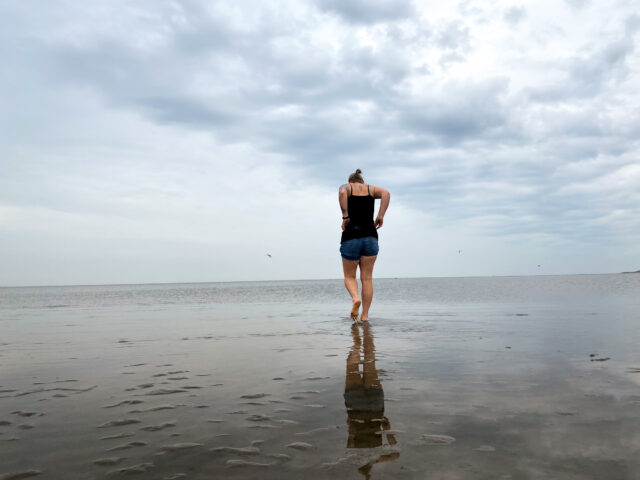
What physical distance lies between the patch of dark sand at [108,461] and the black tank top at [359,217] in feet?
19.5

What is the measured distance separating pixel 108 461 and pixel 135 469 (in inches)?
6.8

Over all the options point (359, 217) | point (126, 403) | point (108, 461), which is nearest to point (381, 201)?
point (359, 217)

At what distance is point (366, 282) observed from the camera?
301 inches

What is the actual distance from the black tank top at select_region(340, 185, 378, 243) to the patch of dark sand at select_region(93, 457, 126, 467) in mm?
5935

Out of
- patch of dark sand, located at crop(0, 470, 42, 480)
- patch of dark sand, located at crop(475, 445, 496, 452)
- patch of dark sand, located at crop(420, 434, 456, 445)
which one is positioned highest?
patch of dark sand, located at crop(475, 445, 496, 452)

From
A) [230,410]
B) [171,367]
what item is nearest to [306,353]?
[171,367]

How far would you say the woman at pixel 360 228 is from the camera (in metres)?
7.44

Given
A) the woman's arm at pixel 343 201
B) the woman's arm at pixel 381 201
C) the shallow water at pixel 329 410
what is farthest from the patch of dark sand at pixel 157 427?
the woman's arm at pixel 381 201

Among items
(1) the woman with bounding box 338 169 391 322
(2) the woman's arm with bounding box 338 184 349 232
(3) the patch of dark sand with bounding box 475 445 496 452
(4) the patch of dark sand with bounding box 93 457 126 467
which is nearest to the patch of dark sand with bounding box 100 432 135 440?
(4) the patch of dark sand with bounding box 93 457 126 467

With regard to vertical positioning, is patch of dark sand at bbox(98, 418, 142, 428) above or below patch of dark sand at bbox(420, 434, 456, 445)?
below

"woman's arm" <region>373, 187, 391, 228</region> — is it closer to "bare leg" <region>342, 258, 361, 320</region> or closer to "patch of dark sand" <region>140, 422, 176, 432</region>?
"bare leg" <region>342, 258, 361, 320</region>

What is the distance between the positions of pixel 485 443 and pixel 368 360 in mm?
2136

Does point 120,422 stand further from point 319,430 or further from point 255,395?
point 319,430

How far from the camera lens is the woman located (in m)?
7.44
